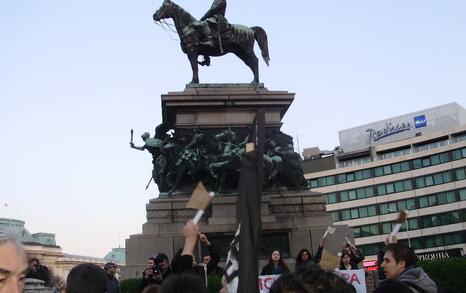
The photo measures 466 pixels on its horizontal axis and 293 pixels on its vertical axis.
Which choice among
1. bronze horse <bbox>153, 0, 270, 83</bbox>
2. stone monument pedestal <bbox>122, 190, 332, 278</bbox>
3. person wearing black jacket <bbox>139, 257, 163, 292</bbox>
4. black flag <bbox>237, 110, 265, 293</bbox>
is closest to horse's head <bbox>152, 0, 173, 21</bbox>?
bronze horse <bbox>153, 0, 270, 83</bbox>

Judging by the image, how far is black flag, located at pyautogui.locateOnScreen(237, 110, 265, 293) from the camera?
3336mm

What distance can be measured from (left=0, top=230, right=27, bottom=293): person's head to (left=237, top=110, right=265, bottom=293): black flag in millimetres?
1243

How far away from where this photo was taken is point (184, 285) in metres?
3.39

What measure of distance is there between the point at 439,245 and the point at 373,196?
35.3 ft

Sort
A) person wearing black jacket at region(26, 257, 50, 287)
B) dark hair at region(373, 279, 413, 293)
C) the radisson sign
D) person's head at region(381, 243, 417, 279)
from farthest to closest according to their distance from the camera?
the radisson sign < person wearing black jacket at region(26, 257, 50, 287) < person's head at region(381, 243, 417, 279) < dark hair at region(373, 279, 413, 293)

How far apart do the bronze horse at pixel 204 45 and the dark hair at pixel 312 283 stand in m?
18.5

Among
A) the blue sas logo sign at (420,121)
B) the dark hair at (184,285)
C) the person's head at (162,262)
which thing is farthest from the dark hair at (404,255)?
the blue sas logo sign at (420,121)

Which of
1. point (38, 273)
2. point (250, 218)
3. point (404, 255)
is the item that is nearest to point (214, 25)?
point (38, 273)

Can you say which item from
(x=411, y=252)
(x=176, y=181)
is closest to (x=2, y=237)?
(x=411, y=252)

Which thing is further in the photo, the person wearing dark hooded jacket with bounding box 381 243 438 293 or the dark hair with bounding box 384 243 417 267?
the dark hair with bounding box 384 243 417 267

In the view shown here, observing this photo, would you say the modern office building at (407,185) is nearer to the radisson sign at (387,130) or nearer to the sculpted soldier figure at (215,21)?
the radisson sign at (387,130)

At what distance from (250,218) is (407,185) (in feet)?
255

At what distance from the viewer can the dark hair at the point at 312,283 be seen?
2602mm

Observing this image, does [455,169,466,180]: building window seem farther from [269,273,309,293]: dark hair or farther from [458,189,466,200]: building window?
[269,273,309,293]: dark hair
